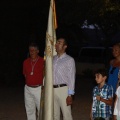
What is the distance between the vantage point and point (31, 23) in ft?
71.1

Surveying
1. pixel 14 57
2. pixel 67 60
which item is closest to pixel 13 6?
pixel 14 57

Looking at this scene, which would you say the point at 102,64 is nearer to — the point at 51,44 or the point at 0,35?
the point at 0,35

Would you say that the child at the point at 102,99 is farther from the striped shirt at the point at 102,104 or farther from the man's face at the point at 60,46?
the man's face at the point at 60,46

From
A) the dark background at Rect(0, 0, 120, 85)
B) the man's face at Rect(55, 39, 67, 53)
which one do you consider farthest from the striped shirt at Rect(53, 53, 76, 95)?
the dark background at Rect(0, 0, 120, 85)

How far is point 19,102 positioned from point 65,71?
6.74 m

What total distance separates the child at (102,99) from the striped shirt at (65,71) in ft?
2.80

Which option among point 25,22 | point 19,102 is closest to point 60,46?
point 19,102

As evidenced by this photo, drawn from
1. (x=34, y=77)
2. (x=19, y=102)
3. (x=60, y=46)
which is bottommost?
(x=19, y=102)

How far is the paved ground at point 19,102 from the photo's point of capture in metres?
11.9

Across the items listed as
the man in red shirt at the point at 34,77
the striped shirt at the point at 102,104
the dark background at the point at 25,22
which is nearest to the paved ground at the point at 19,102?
the dark background at the point at 25,22

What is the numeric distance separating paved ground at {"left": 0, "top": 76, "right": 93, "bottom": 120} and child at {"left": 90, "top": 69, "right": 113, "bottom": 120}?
4307mm

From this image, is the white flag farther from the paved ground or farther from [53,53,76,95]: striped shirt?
the paved ground

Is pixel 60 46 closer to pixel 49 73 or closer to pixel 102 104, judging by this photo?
pixel 49 73

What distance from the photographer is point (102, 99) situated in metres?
7.12
